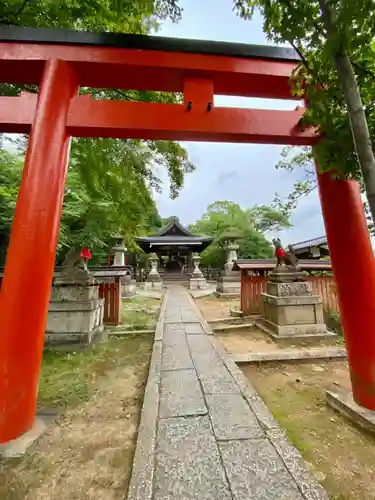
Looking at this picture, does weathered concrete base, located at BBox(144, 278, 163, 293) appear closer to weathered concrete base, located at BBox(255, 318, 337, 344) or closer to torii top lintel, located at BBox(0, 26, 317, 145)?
weathered concrete base, located at BBox(255, 318, 337, 344)

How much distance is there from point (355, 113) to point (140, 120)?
1.98m

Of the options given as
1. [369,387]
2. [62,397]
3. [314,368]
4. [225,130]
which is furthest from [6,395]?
[314,368]

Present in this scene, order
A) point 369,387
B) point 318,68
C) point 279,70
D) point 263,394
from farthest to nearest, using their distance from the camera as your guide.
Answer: point 263,394, point 279,70, point 369,387, point 318,68

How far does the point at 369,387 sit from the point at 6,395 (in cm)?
334

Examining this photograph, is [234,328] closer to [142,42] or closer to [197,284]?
[142,42]

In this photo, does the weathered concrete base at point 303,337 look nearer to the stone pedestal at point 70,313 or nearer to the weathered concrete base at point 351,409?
the weathered concrete base at point 351,409

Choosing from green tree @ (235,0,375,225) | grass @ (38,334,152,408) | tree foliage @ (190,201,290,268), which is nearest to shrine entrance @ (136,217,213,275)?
tree foliage @ (190,201,290,268)

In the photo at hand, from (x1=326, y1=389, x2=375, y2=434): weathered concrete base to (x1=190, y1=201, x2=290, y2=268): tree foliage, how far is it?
20.8 m

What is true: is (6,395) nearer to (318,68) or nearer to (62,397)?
(62,397)

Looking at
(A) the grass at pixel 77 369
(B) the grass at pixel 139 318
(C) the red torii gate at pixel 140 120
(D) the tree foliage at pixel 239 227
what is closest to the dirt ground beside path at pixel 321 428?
(C) the red torii gate at pixel 140 120

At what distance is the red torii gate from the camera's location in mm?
2311

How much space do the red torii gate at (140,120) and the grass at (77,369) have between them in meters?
0.81

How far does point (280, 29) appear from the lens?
1.42 metres

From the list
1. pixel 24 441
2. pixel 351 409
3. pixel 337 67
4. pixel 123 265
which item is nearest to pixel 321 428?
pixel 351 409
